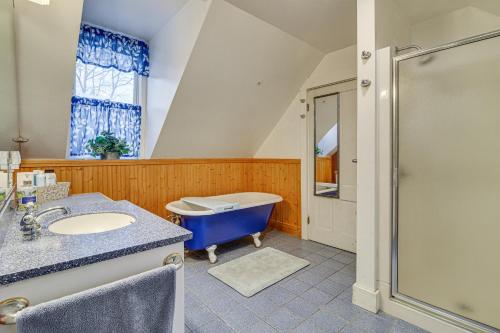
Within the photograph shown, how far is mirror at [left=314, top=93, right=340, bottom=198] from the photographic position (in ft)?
10.2

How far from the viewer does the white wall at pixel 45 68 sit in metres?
1.67

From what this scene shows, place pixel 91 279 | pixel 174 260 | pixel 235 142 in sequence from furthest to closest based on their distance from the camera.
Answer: pixel 235 142, pixel 174 260, pixel 91 279

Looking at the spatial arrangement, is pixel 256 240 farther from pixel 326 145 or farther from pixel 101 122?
pixel 101 122

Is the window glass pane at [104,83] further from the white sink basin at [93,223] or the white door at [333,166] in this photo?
the white door at [333,166]

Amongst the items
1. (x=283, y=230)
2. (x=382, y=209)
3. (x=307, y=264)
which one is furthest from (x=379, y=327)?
(x=283, y=230)

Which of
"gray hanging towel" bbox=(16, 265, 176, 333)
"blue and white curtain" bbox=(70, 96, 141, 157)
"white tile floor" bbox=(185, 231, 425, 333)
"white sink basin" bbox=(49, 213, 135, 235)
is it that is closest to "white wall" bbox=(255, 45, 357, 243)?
"white tile floor" bbox=(185, 231, 425, 333)

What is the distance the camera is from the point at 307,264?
2637 mm

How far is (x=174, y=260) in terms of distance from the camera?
1018 mm

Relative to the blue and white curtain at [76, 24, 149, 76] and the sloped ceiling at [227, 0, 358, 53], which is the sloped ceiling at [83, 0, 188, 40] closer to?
the blue and white curtain at [76, 24, 149, 76]

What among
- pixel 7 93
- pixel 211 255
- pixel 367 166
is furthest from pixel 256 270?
pixel 7 93

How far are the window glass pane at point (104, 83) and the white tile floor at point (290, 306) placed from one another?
2081mm

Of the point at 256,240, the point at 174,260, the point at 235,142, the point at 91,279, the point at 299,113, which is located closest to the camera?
the point at 91,279

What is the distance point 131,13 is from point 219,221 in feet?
7.39

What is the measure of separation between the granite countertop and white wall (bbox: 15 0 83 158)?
1228 mm
